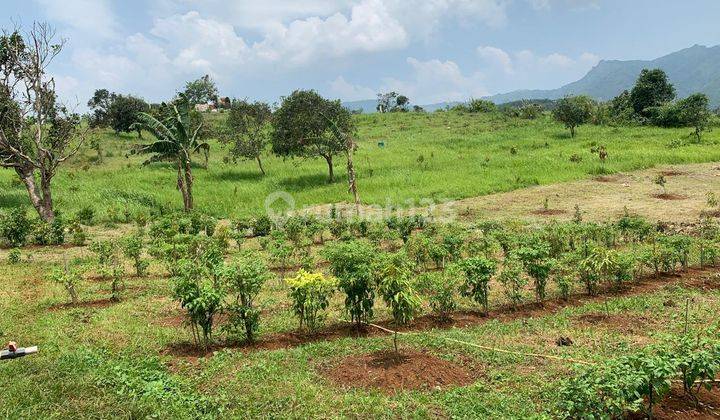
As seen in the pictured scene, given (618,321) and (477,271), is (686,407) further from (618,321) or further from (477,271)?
A: (477,271)

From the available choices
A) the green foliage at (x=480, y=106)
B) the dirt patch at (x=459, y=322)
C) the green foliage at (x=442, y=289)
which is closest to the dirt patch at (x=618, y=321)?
the dirt patch at (x=459, y=322)

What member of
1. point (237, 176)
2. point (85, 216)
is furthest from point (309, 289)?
point (237, 176)

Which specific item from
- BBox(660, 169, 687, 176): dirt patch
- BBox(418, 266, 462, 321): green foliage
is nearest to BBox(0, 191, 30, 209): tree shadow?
BBox(418, 266, 462, 321): green foliage

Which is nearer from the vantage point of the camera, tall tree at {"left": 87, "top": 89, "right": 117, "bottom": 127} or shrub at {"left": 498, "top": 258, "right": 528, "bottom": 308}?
shrub at {"left": 498, "top": 258, "right": 528, "bottom": 308}

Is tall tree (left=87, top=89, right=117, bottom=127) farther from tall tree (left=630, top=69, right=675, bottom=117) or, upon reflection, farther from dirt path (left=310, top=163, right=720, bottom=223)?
tall tree (left=630, top=69, right=675, bottom=117)

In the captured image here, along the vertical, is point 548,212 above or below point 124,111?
below

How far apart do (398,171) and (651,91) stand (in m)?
39.8

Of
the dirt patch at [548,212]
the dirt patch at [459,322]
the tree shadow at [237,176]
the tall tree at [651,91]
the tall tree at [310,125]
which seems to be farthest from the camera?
the tall tree at [651,91]

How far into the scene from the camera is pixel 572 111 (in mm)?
43062

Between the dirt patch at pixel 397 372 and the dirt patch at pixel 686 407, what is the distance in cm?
249

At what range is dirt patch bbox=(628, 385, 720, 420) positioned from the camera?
19.1 ft

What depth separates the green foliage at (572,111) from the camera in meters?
43.2

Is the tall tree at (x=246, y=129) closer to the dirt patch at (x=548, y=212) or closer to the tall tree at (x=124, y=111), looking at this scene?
the tall tree at (x=124, y=111)

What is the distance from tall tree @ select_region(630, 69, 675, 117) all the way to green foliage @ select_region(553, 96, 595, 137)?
53.5 feet
